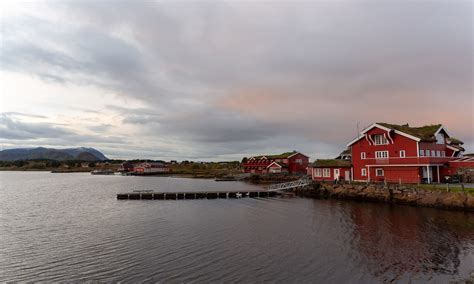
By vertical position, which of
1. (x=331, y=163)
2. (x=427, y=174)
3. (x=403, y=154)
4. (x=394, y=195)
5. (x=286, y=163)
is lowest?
(x=394, y=195)

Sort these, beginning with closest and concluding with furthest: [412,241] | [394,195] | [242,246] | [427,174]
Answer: [242,246]
[412,241]
[394,195]
[427,174]

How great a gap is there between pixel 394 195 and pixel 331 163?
14.7 meters

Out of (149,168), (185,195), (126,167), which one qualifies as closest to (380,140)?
(185,195)

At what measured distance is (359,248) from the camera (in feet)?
65.4

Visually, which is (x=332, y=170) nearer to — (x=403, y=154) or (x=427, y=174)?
(x=403, y=154)

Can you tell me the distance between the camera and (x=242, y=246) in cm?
2072

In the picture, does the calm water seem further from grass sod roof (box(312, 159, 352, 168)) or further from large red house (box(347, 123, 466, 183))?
grass sod roof (box(312, 159, 352, 168))

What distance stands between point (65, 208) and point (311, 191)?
3598cm

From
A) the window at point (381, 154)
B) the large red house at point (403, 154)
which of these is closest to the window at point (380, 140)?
the large red house at point (403, 154)

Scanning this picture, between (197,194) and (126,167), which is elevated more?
(126,167)

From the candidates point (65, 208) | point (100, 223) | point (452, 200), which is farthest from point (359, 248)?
point (65, 208)

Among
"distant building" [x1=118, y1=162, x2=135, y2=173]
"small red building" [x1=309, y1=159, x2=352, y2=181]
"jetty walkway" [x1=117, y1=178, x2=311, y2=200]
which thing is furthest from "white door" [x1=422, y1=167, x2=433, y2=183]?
"distant building" [x1=118, y1=162, x2=135, y2=173]

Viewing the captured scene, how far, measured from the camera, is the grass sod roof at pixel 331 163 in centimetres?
4952

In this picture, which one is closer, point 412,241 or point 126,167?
point 412,241
